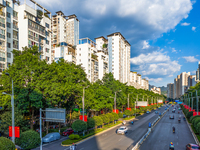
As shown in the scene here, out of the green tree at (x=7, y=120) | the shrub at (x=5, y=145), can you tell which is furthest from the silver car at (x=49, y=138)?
the shrub at (x=5, y=145)

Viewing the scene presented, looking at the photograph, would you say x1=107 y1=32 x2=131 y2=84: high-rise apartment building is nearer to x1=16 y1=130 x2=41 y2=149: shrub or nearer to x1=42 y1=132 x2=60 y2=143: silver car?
x1=42 y1=132 x2=60 y2=143: silver car

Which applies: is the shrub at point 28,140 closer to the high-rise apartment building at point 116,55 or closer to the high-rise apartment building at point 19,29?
the high-rise apartment building at point 19,29

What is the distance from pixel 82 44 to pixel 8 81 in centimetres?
5535

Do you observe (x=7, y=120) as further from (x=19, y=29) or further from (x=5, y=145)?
(x=19, y=29)

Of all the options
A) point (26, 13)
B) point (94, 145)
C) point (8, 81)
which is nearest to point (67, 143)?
point (94, 145)

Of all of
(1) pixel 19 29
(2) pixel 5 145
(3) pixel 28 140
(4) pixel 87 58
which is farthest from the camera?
(4) pixel 87 58

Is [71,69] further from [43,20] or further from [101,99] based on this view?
[43,20]

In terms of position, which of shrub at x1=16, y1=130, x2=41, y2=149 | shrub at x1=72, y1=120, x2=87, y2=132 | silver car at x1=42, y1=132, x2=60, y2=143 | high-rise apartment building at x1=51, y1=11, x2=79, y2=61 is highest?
high-rise apartment building at x1=51, y1=11, x2=79, y2=61

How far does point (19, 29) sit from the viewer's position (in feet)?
157

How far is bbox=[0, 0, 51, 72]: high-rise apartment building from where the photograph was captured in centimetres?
4125

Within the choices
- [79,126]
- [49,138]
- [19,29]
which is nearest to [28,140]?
[49,138]

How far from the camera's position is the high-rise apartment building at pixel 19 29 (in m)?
41.2

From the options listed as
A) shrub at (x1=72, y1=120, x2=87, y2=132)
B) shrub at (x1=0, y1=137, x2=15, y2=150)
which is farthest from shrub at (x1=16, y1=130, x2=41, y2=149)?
shrub at (x1=72, y1=120, x2=87, y2=132)

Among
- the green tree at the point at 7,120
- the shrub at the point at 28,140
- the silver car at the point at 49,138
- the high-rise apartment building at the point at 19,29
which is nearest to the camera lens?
the shrub at the point at 28,140
